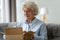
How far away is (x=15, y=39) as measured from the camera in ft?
4.55

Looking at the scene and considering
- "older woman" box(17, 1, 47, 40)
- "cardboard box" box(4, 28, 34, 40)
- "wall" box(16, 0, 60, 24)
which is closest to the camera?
"cardboard box" box(4, 28, 34, 40)

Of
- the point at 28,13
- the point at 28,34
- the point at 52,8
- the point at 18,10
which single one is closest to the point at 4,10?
the point at 18,10

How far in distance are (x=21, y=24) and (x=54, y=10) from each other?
191 cm

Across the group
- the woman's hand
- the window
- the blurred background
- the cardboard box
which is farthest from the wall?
the cardboard box

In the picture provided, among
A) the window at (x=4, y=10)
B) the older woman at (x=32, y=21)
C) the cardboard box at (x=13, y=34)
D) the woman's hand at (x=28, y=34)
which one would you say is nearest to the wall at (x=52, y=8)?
the window at (x=4, y=10)

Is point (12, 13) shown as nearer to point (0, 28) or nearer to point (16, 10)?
point (16, 10)

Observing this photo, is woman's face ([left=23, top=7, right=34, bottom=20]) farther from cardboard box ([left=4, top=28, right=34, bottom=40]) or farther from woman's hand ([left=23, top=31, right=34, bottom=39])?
cardboard box ([left=4, top=28, right=34, bottom=40])

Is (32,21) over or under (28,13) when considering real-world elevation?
under

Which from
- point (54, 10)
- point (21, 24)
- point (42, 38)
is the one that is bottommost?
point (42, 38)

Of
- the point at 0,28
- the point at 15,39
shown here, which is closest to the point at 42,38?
the point at 15,39

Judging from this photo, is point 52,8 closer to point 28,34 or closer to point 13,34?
point 28,34

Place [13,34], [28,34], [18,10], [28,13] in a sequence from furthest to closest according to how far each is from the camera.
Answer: [18,10], [28,13], [28,34], [13,34]

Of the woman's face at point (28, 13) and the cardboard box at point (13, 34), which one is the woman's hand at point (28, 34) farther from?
the woman's face at point (28, 13)

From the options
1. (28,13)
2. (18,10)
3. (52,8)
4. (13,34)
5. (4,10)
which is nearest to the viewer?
(13,34)
